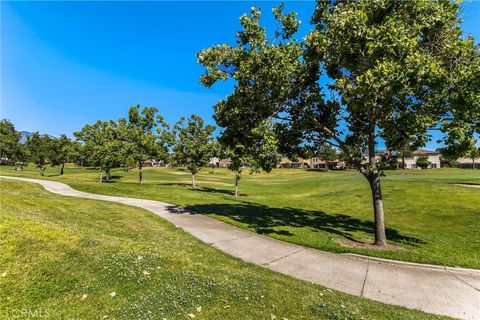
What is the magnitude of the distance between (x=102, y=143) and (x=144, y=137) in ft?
32.2

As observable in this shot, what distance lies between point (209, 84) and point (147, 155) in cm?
3051

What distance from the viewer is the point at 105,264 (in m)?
6.60

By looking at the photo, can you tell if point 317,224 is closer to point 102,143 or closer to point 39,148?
point 102,143

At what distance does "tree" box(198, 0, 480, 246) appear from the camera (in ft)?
31.2

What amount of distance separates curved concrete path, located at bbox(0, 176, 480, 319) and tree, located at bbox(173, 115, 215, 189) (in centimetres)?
2640

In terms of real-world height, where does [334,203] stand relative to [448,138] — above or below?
below

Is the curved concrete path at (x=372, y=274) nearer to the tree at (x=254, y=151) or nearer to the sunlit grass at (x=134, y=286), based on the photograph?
the sunlit grass at (x=134, y=286)

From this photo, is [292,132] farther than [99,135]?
No

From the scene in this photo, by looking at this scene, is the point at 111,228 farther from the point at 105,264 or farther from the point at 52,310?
the point at 52,310

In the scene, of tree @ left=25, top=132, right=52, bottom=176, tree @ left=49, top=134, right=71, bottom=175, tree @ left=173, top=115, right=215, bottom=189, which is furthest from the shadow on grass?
tree @ left=49, top=134, right=71, bottom=175

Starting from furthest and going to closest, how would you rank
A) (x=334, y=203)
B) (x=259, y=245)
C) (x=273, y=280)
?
1. (x=334, y=203)
2. (x=259, y=245)
3. (x=273, y=280)

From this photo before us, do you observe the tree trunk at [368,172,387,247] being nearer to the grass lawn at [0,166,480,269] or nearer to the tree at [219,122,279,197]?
the grass lawn at [0,166,480,269]

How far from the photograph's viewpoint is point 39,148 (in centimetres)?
5797

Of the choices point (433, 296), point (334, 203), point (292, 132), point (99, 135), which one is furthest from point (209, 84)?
point (99, 135)
